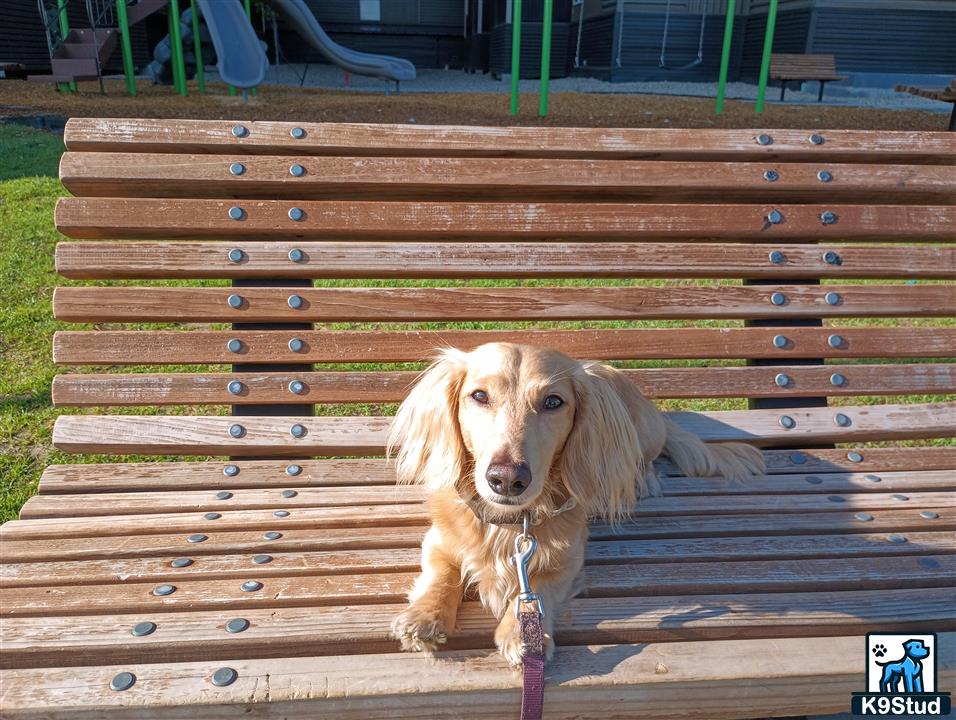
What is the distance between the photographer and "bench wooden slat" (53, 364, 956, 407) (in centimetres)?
242

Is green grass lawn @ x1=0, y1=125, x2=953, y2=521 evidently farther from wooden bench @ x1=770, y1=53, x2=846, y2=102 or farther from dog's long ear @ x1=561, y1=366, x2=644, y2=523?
wooden bench @ x1=770, y1=53, x2=846, y2=102

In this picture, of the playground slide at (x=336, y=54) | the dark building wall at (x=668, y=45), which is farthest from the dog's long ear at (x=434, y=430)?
the dark building wall at (x=668, y=45)

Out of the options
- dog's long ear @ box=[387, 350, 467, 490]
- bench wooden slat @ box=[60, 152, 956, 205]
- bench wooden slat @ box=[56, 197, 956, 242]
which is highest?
bench wooden slat @ box=[60, 152, 956, 205]

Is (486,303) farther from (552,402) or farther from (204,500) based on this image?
(204,500)

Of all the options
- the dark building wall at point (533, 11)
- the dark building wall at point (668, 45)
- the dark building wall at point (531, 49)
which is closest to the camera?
the dark building wall at point (668, 45)

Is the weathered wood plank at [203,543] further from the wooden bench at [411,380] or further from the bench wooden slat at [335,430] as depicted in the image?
the bench wooden slat at [335,430]

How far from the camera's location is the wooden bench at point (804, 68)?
46.0 feet

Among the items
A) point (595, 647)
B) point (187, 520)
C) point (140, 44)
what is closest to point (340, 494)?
point (187, 520)

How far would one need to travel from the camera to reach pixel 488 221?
2562 millimetres

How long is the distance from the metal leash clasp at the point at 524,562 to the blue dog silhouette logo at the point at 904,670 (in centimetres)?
81

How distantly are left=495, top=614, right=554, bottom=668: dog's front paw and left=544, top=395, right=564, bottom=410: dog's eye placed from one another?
1.79 ft

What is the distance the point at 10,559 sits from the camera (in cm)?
189

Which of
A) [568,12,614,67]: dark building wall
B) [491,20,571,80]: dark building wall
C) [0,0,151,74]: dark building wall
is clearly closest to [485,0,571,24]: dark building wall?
[491,20,571,80]: dark building wall

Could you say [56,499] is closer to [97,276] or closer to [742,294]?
[97,276]
